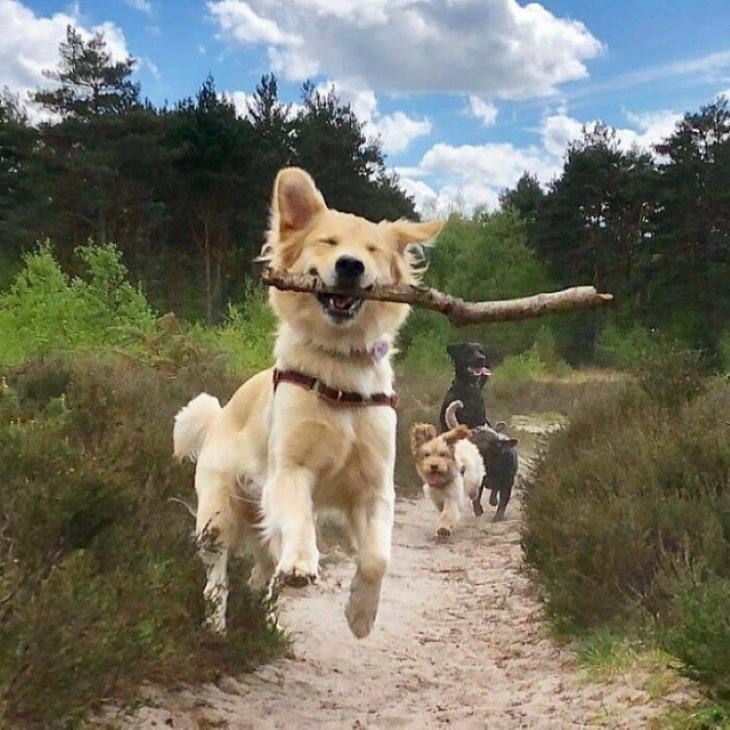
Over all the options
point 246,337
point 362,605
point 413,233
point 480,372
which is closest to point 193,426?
point 413,233

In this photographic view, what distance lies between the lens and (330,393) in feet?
16.3

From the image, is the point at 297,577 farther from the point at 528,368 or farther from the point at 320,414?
the point at 528,368

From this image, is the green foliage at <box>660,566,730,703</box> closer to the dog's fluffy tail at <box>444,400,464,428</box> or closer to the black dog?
the black dog

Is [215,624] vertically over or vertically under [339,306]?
under

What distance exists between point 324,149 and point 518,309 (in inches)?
1133

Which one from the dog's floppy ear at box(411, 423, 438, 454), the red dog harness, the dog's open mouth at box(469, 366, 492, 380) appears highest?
the red dog harness

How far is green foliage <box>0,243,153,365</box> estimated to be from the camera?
15273mm

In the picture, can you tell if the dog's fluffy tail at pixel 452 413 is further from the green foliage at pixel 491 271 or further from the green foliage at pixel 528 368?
the green foliage at pixel 491 271

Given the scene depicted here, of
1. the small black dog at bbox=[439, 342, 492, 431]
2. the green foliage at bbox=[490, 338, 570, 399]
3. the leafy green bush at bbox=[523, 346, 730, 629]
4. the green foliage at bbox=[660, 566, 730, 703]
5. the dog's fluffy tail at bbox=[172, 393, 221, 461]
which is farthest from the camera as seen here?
the green foliage at bbox=[490, 338, 570, 399]

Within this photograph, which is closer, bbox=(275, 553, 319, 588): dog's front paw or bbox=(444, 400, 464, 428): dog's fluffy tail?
bbox=(275, 553, 319, 588): dog's front paw

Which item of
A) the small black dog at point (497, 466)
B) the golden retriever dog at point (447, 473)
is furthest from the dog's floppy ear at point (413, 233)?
the small black dog at point (497, 466)

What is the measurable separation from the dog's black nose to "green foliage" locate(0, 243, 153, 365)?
9950 millimetres

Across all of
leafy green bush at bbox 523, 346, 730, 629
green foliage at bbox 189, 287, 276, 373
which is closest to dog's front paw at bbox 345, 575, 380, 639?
leafy green bush at bbox 523, 346, 730, 629

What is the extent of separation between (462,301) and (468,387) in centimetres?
931
